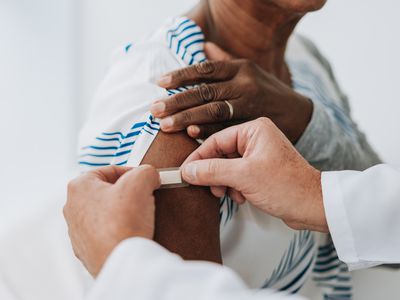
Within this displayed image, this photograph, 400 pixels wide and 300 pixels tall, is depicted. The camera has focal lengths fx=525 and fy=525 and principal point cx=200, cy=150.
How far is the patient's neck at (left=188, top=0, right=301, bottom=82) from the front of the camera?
96 centimetres

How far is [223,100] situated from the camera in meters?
0.84

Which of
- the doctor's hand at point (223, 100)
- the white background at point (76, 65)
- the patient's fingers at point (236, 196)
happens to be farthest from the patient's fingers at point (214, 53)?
the white background at point (76, 65)

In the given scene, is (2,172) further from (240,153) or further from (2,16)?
(240,153)

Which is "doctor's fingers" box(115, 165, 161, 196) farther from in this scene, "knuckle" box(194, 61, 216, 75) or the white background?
the white background

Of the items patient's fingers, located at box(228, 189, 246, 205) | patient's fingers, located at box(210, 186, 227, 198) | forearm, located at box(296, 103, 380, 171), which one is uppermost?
patient's fingers, located at box(210, 186, 227, 198)

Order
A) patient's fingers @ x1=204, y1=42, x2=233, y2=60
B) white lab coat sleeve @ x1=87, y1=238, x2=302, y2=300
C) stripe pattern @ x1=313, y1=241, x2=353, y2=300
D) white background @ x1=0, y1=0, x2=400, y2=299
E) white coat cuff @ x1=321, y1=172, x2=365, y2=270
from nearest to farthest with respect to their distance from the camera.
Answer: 1. white lab coat sleeve @ x1=87, y1=238, x2=302, y2=300
2. white coat cuff @ x1=321, y1=172, x2=365, y2=270
3. patient's fingers @ x1=204, y1=42, x2=233, y2=60
4. stripe pattern @ x1=313, y1=241, x2=353, y2=300
5. white background @ x1=0, y1=0, x2=400, y2=299

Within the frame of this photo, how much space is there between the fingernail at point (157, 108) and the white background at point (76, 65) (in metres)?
0.79

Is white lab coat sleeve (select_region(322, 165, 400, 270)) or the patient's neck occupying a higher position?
the patient's neck

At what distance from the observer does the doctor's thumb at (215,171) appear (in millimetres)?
728

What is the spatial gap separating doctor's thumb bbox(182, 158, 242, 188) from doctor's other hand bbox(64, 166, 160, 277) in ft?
0.19

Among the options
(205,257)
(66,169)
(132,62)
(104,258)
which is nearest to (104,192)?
(104,258)

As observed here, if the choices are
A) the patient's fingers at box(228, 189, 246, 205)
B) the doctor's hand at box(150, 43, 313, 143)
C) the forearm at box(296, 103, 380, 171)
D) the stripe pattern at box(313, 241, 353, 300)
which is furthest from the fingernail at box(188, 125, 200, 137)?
the stripe pattern at box(313, 241, 353, 300)

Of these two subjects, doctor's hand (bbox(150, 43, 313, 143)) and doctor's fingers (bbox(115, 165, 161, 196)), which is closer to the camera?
doctor's fingers (bbox(115, 165, 161, 196))

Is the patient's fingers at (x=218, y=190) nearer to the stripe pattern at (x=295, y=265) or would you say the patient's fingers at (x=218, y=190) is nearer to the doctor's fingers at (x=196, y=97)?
the doctor's fingers at (x=196, y=97)
